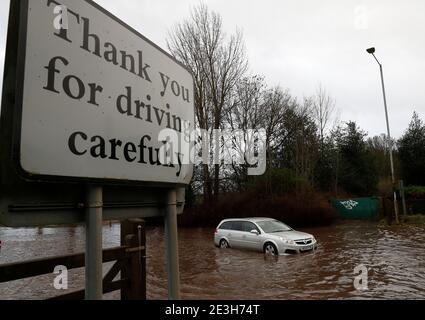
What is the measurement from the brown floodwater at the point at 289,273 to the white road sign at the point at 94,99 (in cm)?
619

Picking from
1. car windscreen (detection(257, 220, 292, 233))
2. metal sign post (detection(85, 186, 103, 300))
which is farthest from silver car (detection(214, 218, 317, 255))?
metal sign post (detection(85, 186, 103, 300))

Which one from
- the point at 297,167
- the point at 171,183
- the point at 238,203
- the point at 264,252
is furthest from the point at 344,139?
the point at 171,183

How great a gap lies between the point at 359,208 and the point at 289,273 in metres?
16.9

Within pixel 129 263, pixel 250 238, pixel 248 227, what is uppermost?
pixel 129 263

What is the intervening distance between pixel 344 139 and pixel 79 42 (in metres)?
38.4

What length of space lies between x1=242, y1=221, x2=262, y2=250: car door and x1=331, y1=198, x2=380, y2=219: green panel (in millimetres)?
13241

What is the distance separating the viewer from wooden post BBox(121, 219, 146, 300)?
3090 mm

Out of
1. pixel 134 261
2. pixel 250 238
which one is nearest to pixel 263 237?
pixel 250 238

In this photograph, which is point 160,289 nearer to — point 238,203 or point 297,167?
point 238,203

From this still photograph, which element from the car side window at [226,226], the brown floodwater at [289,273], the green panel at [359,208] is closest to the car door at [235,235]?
the car side window at [226,226]

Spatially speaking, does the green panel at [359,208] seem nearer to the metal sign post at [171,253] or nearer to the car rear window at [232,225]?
the car rear window at [232,225]

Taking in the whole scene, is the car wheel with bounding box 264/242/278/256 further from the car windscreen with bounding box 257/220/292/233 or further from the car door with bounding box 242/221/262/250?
the car windscreen with bounding box 257/220/292/233

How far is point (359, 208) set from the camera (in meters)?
25.5

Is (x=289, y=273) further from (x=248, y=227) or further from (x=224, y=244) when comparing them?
(x=224, y=244)
